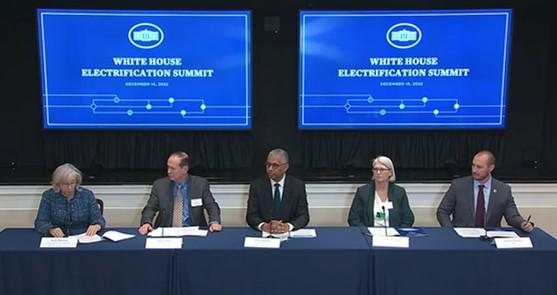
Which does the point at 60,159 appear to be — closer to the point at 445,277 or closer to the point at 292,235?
the point at 292,235

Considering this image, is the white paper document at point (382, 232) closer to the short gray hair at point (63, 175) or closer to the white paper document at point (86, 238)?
the white paper document at point (86, 238)

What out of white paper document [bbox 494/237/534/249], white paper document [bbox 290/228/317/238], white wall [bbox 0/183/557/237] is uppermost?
white paper document [bbox 494/237/534/249]

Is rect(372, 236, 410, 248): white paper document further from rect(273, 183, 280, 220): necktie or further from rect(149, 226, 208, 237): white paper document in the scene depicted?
rect(149, 226, 208, 237): white paper document

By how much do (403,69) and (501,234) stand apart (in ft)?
7.63

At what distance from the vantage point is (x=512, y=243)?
2535 millimetres

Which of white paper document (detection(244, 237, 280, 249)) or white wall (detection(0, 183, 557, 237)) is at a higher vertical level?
white paper document (detection(244, 237, 280, 249))

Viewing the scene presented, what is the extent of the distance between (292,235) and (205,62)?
2476 mm

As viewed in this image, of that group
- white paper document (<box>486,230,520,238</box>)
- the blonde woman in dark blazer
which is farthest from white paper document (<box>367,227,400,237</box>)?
white paper document (<box>486,230,520,238</box>)

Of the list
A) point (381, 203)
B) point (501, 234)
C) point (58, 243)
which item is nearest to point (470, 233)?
point (501, 234)

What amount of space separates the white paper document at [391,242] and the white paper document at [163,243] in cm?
108

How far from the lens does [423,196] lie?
4.41 m

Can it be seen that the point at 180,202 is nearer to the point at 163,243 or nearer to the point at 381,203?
the point at 163,243

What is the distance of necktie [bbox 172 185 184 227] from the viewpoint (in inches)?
128

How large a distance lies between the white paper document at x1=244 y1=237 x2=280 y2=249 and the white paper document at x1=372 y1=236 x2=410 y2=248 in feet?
1.78
